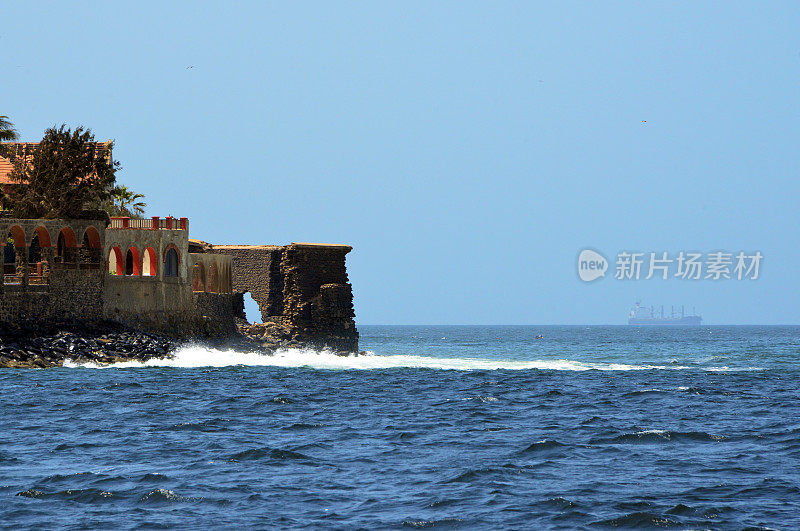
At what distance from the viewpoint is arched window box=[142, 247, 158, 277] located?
188 feet

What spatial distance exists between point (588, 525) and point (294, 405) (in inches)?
706

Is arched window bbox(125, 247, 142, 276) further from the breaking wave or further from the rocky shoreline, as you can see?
the breaking wave

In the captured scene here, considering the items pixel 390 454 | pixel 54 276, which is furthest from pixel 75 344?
pixel 390 454

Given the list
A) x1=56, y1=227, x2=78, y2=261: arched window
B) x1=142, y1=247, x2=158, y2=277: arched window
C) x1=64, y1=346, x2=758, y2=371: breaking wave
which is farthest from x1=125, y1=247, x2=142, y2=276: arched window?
x1=64, y1=346, x2=758, y2=371: breaking wave

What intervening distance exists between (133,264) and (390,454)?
37.6 m

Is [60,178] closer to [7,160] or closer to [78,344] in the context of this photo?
[78,344]

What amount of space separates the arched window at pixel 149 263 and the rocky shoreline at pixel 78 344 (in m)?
4.76

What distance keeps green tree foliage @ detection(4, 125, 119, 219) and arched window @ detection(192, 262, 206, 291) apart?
25.2 ft

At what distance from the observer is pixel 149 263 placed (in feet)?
194

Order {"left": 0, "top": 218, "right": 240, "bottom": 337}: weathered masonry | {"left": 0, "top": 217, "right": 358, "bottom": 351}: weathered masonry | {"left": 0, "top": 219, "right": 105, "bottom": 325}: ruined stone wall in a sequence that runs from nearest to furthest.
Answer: {"left": 0, "top": 219, "right": 105, "bottom": 325}: ruined stone wall < {"left": 0, "top": 218, "right": 240, "bottom": 337}: weathered masonry < {"left": 0, "top": 217, "right": 358, "bottom": 351}: weathered masonry

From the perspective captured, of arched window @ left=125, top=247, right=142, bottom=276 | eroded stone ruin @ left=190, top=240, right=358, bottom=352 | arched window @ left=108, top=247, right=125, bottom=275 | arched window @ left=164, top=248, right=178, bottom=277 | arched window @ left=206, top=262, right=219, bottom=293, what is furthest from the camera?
eroded stone ruin @ left=190, top=240, right=358, bottom=352

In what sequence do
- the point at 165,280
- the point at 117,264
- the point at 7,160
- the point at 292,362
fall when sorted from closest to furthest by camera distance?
the point at 165,280
the point at 117,264
the point at 292,362
the point at 7,160

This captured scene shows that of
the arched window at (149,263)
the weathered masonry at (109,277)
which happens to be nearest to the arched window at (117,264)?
the weathered masonry at (109,277)

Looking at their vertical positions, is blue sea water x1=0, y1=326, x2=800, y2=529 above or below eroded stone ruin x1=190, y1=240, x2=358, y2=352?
below
